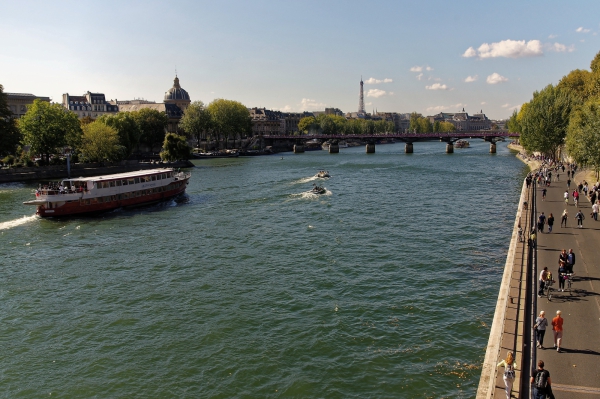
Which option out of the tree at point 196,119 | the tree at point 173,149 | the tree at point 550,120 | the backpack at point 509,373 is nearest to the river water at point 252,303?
the backpack at point 509,373

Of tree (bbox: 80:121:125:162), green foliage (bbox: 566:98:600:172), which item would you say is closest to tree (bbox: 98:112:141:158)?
tree (bbox: 80:121:125:162)

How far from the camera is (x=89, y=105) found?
181 metres

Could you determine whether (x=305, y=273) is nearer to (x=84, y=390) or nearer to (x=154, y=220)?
(x=84, y=390)

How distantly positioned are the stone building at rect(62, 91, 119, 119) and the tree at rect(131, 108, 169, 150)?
48155 millimetres

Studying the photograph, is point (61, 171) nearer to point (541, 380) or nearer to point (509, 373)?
point (509, 373)

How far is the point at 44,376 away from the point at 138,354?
11.6 ft

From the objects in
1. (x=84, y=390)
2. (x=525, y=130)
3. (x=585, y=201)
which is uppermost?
(x=525, y=130)

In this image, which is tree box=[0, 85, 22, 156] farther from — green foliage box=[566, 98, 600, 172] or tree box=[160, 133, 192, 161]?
green foliage box=[566, 98, 600, 172]

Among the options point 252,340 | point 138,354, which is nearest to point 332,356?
point 252,340

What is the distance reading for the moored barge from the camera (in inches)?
1972

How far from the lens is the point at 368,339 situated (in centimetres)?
2080

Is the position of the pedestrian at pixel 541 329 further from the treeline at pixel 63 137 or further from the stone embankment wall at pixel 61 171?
the treeline at pixel 63 137

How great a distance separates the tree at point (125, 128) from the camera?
10919 centimetres

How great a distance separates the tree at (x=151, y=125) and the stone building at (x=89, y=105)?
48.2m
